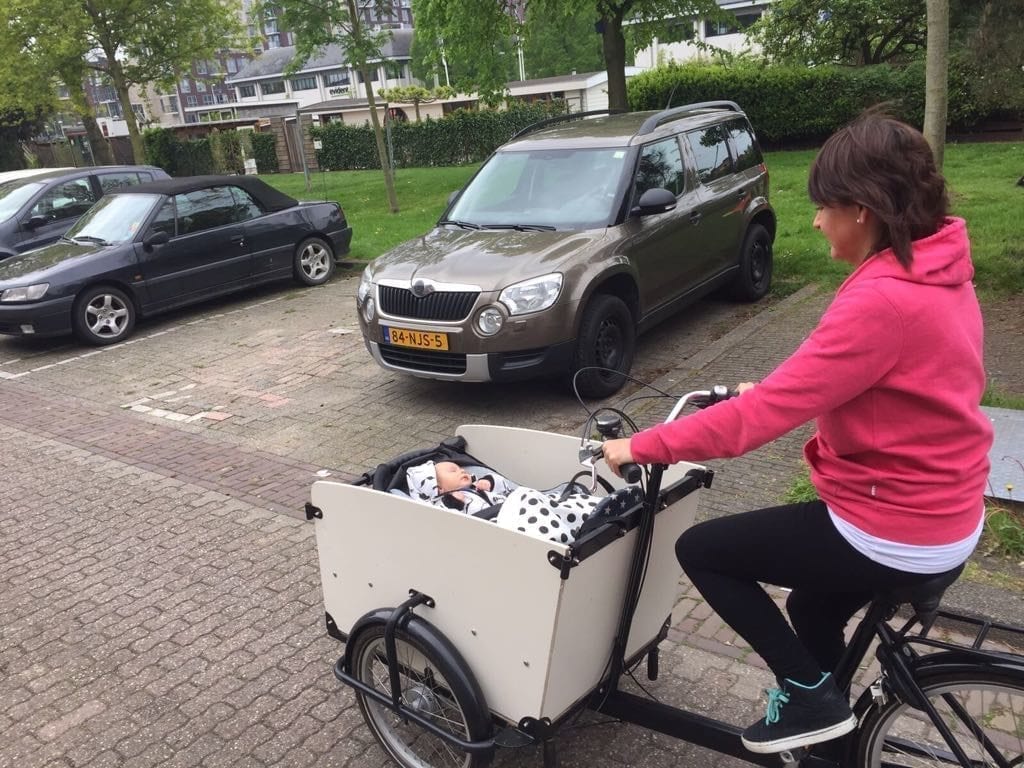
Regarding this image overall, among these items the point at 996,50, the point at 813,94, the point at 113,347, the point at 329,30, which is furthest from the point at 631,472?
the point at 813,94

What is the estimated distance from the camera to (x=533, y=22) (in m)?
16.0

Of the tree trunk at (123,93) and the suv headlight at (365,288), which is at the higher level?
the tree trunk at (123,93)

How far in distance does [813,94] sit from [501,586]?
19954 millimetres

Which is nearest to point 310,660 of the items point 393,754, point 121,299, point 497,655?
point 393,754

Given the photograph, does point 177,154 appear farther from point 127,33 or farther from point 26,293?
point 26,293

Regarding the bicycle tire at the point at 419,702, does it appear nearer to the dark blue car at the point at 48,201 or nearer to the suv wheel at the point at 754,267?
the suv wheel at the point at 754,267

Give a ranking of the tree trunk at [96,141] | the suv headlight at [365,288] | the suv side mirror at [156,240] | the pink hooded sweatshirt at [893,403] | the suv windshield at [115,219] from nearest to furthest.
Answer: the pink hooded sweatshirt at [893,403], the suv headlight at [365,288], the suv side mirror at [156,240], the suv windshield at [115,219], the tree trunk at [96,141]

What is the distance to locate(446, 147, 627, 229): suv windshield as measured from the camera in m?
6.79

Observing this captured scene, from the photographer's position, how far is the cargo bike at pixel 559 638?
85.5 inches

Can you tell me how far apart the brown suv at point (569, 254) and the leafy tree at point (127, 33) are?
56.6 ft

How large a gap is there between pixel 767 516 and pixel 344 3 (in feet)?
51.4

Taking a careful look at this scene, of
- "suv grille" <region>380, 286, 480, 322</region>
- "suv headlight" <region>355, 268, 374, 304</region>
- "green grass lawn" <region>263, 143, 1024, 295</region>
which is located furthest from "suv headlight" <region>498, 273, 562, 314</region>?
"green grass lawn" <region>263, 143, 1024, 295</region>

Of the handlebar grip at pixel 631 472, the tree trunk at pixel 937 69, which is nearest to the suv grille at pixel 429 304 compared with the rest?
the tree trunk at pixel 937 69

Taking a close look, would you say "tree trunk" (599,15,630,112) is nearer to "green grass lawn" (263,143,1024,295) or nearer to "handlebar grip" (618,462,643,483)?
"green grass lawn" (263,143,1024,295)
